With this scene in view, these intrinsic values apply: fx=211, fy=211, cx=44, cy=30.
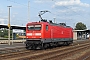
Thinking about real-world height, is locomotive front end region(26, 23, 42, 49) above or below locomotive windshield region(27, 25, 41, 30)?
below

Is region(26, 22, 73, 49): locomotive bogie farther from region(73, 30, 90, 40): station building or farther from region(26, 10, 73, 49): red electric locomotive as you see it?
region(73, 30, 90, 40): station building


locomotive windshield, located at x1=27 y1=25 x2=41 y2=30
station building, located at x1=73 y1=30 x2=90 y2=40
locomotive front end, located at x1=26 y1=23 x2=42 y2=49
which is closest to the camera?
locomotive front end, located at x1=26 y1=23 x2=42 y2=49

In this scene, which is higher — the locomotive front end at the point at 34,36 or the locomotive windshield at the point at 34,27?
the locomotive windshield at the point at 34,27

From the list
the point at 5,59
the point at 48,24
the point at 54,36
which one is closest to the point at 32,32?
the point at 48,24

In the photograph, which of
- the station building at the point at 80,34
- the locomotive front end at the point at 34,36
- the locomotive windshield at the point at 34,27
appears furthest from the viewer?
the station building at the point at 80,34

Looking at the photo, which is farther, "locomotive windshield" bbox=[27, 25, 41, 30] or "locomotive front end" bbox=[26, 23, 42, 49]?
"locomotive windshield" bbox=[27, 25, 41, 30]

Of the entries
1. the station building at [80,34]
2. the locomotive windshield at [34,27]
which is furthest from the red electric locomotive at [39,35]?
the station building at [80,34]

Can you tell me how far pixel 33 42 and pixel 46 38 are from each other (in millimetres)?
1969

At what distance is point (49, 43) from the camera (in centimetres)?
2927

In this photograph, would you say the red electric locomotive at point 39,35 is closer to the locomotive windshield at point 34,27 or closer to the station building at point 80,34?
the locomotive windshield at point 34,27

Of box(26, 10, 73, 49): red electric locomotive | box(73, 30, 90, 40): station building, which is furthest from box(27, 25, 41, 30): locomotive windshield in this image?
box(73, 30, 90, 40): station building

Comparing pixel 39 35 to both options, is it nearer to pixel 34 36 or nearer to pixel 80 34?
pixel 34 36

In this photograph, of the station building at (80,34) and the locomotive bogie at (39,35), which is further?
the station building at (80,34)

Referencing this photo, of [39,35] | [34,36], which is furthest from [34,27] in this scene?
[39,35]
